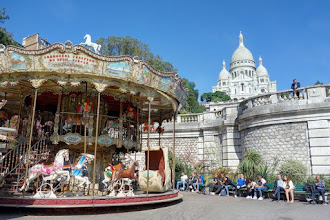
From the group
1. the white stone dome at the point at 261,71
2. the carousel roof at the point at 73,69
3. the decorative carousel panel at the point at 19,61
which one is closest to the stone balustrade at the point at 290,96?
the carousel roof at the point at 73,69

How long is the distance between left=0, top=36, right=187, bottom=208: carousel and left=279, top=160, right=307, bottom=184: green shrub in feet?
21.8

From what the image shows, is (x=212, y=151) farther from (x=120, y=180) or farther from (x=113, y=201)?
(x=113, y=201)

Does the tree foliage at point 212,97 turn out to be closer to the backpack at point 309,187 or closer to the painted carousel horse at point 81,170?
the backpack at point 309,187

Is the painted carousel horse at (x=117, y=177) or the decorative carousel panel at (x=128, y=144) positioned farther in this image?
the decorative carousel panel at (x=128, y=144)

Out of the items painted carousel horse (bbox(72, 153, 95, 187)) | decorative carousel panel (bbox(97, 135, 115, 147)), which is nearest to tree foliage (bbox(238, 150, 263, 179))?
decorative carousel panel (bbox(97, 135, 115, 147))

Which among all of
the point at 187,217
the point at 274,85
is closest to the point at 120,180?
the point at 187,217

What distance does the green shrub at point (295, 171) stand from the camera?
14.0 metres

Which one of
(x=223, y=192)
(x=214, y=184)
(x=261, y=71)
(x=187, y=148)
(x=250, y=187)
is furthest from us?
(x=261, y=71)

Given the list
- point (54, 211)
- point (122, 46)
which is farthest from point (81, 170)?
point (122, 46)

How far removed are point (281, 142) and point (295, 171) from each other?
193cm

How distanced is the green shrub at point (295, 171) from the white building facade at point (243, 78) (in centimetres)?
10387

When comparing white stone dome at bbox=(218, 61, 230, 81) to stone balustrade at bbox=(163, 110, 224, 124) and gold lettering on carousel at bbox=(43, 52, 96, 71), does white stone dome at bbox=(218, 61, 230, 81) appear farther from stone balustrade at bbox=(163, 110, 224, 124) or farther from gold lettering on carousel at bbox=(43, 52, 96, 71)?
gold lettering on carousel at bbox=(43, 52, 96, 71)

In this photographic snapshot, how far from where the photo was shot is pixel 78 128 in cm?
1374

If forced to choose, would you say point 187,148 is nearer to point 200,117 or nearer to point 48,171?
point 200,117
